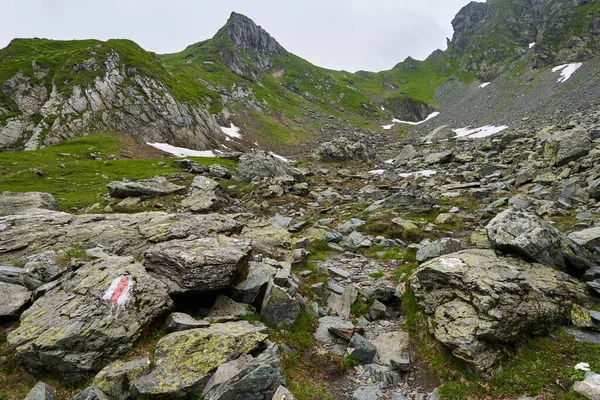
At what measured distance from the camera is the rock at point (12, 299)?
10.8 m

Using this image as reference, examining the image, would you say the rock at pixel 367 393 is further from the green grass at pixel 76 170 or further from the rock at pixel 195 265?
the green grass at pixel 76 170

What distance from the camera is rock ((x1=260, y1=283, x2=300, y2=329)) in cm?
1177

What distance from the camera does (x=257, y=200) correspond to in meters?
38.8

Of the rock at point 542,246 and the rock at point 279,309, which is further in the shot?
the rock at point 542,246

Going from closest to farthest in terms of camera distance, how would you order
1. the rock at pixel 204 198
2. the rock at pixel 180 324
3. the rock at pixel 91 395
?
the rock at pixel 91 395 → the rock at pixel 180 324 → the rock at pixel 204 198

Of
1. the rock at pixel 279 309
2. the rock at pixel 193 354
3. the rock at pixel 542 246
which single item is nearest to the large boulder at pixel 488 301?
the rock at pixel 542 246

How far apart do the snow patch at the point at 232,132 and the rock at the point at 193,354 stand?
10755 cm

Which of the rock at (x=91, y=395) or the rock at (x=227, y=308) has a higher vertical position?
the rock at (x=227, y=308)

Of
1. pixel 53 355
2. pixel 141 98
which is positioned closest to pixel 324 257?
pixel 53 355

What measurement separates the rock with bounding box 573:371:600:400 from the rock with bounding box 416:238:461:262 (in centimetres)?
848

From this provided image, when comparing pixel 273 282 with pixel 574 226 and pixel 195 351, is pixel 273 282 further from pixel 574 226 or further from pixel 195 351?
pixel 574 226

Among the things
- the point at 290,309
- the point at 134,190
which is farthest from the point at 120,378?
the point at 134,190

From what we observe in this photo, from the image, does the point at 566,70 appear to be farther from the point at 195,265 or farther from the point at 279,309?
the point at 195,265

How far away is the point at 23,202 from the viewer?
107 ft
